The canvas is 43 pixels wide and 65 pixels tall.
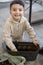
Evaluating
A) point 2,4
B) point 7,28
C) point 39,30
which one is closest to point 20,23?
point 7,28

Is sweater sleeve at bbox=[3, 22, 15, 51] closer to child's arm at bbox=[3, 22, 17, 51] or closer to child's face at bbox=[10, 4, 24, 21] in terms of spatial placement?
child's arm at bbox=[3, 22, 17, 51]

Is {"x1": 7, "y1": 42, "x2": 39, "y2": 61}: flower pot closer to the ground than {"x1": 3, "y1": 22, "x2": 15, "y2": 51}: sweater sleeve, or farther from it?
closer to the ground

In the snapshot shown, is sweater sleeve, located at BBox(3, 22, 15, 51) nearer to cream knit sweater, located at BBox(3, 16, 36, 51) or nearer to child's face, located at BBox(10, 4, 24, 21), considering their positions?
cream knit sweater, located at BBox(3, 16, 36, 51)

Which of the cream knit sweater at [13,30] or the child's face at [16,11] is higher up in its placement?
the child's face at [16,11]

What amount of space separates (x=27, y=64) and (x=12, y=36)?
33cm

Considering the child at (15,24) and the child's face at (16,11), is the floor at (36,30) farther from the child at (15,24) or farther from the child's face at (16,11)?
the child's face at (16,11)

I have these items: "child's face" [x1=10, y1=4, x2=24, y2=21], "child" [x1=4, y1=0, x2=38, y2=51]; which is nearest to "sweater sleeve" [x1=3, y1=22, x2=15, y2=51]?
"child" [x1=4, y1=0, x2=38, y2=51]

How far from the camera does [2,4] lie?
3494 mm

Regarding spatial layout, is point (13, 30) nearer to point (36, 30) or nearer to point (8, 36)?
point (8, 36)

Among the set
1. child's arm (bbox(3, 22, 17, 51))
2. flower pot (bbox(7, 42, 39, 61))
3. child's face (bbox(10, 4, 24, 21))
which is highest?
child's face (bbox(10, 4, 24, 21))

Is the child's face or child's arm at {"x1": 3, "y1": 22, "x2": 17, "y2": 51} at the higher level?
the child's face

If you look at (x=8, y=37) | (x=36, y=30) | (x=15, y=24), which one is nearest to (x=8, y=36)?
(x=8, y=37)

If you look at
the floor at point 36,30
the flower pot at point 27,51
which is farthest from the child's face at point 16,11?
the floor at point 36,30

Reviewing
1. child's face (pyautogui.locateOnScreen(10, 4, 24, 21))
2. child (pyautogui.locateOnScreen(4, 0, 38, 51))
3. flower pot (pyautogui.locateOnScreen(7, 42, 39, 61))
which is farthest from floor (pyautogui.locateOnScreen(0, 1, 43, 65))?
child's face (pyautogui.locateOnScreen(10, 4, 24, 21))
